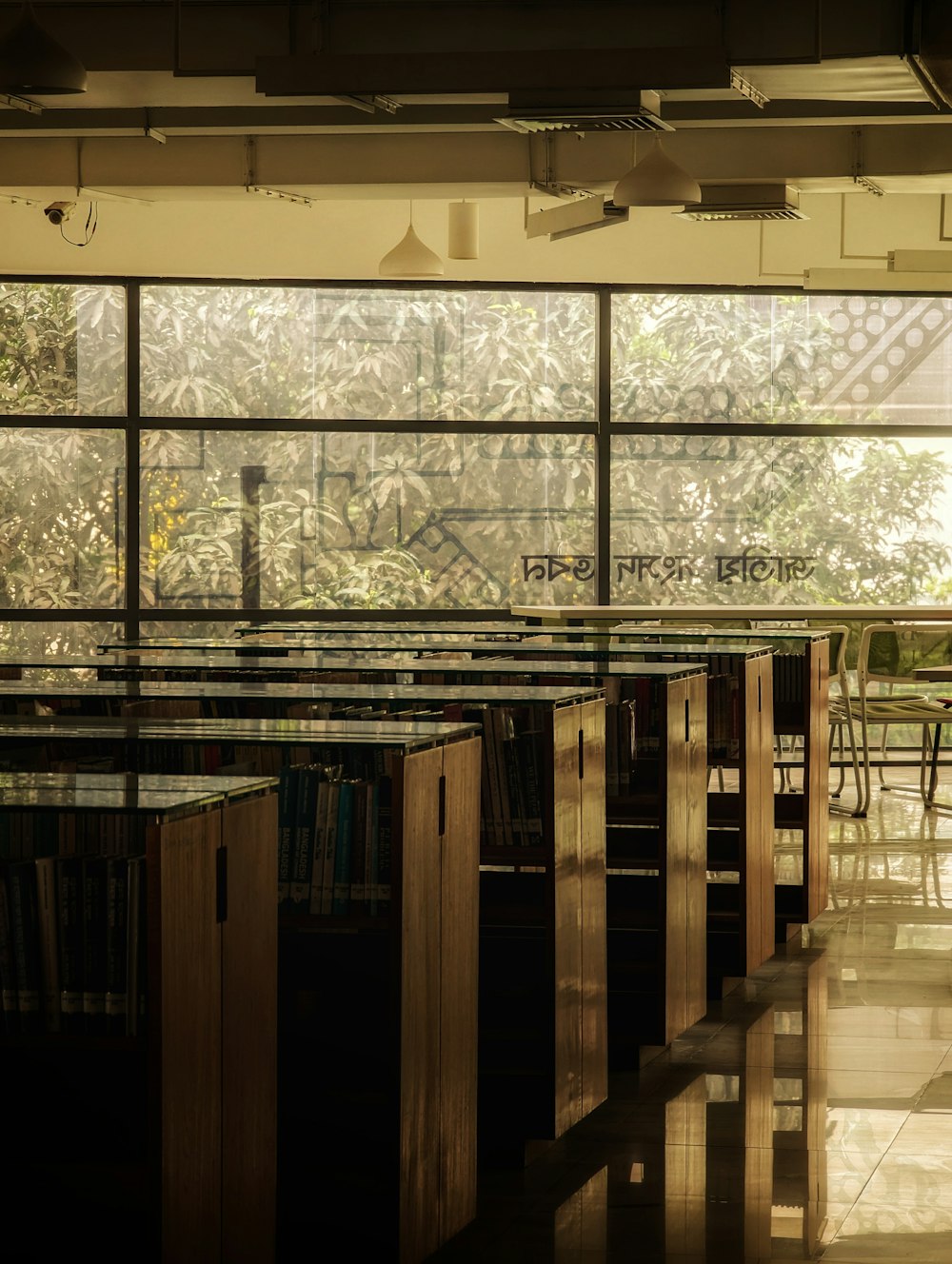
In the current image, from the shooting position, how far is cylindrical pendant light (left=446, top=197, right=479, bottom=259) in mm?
9539

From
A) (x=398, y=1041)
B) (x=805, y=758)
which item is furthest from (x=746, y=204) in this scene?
(x=398, y=1041)

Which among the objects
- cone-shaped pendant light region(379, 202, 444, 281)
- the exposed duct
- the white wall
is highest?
the white wall

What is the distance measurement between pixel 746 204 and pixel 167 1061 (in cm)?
643

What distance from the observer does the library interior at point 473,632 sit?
8.12 ft

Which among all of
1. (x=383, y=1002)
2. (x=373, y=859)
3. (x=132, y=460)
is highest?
(x=132, y=460)

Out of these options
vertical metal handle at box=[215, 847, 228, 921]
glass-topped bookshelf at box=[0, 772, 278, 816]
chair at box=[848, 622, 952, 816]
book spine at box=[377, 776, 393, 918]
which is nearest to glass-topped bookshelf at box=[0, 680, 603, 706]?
book spine at box=[377, 776, 393, 918]

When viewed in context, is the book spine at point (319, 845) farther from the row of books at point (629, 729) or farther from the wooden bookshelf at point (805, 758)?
the wooden bookshelf at point (805, 758)

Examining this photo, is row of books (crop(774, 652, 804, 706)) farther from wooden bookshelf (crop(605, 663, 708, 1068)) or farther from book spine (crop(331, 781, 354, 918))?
book spine (crop(331, 781, 354, 918))

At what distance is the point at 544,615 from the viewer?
923 cm

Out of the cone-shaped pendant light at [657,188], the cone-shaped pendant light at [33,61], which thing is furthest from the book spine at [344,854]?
the cone-shaped pendant light at [657,188]

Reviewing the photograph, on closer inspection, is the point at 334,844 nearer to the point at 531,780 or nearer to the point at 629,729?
the point at 531,780

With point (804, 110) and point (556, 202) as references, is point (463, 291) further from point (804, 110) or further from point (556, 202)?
point (804, 110)

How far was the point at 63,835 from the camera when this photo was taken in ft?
8.12

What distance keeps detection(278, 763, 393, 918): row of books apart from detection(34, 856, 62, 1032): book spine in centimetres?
87
